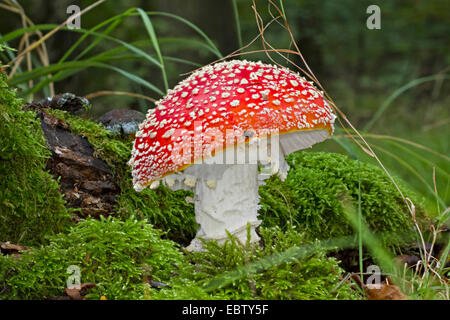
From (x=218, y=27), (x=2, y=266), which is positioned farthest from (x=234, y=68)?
(x=218, y=27)

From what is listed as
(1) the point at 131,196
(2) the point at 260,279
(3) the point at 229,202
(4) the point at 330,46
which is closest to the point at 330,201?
(3) the point at 229,202

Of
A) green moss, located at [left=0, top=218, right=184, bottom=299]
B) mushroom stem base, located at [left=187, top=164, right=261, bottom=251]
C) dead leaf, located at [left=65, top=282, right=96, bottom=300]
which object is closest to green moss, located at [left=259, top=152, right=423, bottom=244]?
mushroom stem base, located at [left=187, top=164, right=261, bottom=251]

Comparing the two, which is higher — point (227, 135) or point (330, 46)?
point (330, 46)

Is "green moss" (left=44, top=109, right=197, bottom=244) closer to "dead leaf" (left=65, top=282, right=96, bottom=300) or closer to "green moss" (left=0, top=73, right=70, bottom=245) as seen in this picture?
"green moss" (left=0, top=73, right=70, bottom=245)

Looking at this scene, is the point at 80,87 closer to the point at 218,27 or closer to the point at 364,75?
the point at 218,27

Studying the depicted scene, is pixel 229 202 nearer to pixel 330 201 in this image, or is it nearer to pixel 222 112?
pixel 222 112

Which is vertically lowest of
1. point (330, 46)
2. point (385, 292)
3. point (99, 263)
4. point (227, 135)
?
point (385, 292)

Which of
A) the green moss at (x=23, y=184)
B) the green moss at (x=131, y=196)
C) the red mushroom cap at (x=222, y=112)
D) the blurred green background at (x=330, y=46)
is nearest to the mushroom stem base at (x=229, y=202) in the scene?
the red mushroom cap at (x=222, y=112)

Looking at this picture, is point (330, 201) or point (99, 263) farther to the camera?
point (330, 201)
